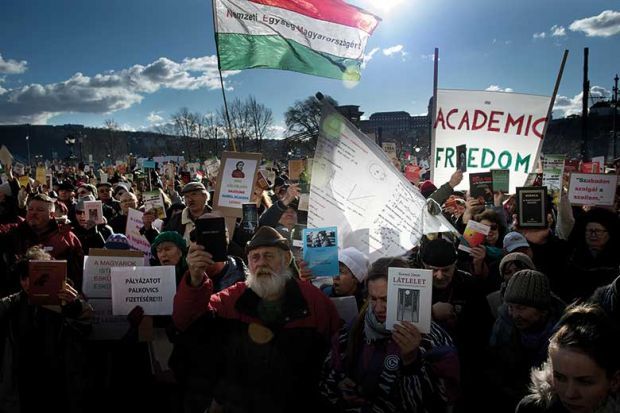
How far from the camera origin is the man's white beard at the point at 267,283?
2.73 m

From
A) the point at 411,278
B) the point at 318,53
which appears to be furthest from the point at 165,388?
the point at 318,53

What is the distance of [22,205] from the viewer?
728cm

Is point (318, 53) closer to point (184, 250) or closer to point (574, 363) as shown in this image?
point (184, 250)

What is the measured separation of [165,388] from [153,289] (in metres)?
1.06

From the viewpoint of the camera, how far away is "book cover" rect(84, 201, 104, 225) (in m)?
5.64

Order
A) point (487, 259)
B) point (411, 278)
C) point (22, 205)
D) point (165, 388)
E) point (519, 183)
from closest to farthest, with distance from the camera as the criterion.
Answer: point (411, 278) → point (165, 388) → point (487, 259) → point (519, 183) → point (22, 205)

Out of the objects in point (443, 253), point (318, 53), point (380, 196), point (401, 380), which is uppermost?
point (318, 53)

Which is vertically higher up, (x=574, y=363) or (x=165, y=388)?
(x=574, y=363)

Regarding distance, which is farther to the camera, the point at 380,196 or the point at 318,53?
the point at 318,53

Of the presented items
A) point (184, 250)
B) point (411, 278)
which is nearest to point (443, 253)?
point (411, 278)

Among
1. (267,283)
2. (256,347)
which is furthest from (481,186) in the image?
(256,347)

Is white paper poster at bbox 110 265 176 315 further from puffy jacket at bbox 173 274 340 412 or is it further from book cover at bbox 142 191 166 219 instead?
book cover at bbox 142 191 166 219

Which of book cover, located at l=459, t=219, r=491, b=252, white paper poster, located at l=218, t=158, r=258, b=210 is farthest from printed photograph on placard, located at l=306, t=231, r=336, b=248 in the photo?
book cover, located at l=459, t=219, r=491, b=252

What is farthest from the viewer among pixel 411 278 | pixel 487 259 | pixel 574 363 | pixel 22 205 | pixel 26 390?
pixel 22 205
